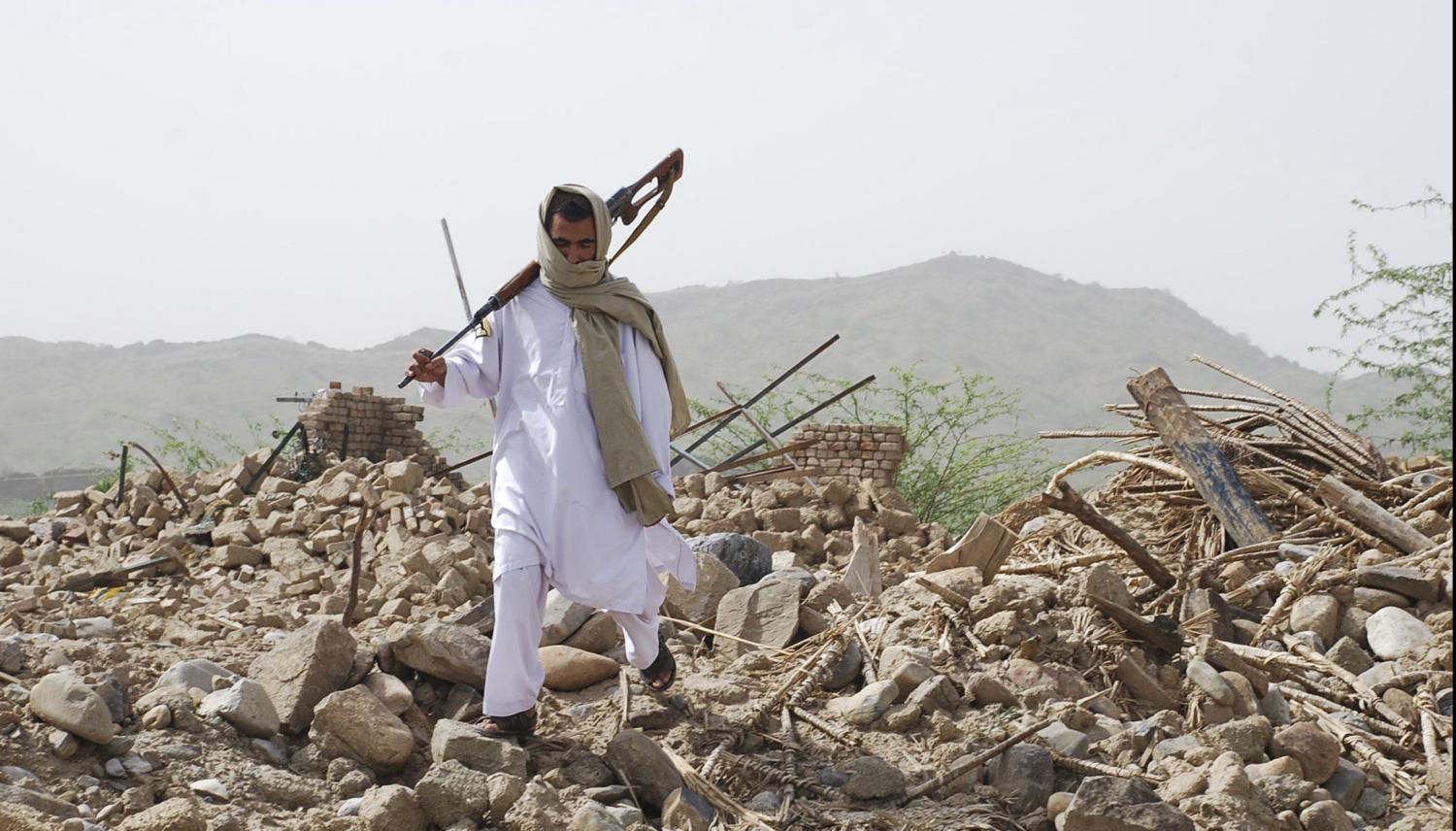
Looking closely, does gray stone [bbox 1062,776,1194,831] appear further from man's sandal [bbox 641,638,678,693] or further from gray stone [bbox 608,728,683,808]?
man's sandal [bbox 641,638,678,693]

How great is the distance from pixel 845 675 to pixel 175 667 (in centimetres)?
234

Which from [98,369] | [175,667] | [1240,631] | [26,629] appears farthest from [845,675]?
Answer: [98,369]

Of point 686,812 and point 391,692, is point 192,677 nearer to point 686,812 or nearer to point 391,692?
point 391,692

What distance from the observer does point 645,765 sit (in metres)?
3.82

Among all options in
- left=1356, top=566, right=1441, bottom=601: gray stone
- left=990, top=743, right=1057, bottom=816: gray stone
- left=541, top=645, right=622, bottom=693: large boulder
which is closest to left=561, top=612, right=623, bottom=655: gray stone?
left=541, top=645, right=622, bottom=693: large boulder

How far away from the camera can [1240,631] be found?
5234 mm

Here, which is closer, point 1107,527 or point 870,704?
point 870,704

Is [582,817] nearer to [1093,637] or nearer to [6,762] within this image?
[6,762]

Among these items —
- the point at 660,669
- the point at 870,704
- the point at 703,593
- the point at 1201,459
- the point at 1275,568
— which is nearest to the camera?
the point at 870,704

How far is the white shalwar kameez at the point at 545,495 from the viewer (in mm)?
A: 4023

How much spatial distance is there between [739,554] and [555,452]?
96.3 inches

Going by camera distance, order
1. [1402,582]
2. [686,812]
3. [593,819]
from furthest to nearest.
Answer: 1. [1402,582]
2. [686,812]
3. [593,819]

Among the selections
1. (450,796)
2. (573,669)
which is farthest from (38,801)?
(573,669)

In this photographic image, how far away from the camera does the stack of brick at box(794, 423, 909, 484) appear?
1013cm
